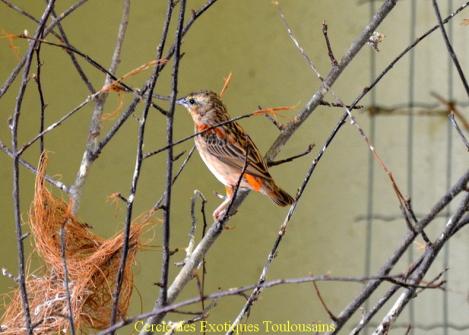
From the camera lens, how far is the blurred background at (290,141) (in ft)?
9.91

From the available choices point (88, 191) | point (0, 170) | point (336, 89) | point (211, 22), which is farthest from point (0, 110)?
point (336, 89)

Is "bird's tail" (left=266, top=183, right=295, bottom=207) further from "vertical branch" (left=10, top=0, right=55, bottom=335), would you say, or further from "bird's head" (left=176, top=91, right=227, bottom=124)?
"vertical branch" (left=10, top=0, right=55, bottom=335)

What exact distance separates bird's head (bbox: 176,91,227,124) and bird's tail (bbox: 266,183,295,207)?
278mm

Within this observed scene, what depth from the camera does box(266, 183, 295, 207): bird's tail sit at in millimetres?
2127

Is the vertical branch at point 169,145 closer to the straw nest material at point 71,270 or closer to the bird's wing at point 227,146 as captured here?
the straw nest material at point 71,270

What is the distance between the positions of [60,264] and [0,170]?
1577 millimetres

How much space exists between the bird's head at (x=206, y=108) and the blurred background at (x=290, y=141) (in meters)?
0.75

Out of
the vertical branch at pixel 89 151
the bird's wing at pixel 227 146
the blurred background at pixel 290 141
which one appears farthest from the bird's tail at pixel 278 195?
the blurred background at pixel 290 141

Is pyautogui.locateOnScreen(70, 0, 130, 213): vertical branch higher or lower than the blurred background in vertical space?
lower

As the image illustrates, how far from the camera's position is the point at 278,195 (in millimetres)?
2145

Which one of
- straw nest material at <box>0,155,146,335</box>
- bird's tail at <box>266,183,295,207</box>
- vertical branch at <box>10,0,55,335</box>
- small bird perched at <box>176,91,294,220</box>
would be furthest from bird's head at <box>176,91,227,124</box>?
vertical branch at <box>10,0,55,335</box>

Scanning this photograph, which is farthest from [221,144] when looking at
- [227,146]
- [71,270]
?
[71,270]

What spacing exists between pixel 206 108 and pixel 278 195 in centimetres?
35

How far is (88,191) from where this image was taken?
10.3 feet
